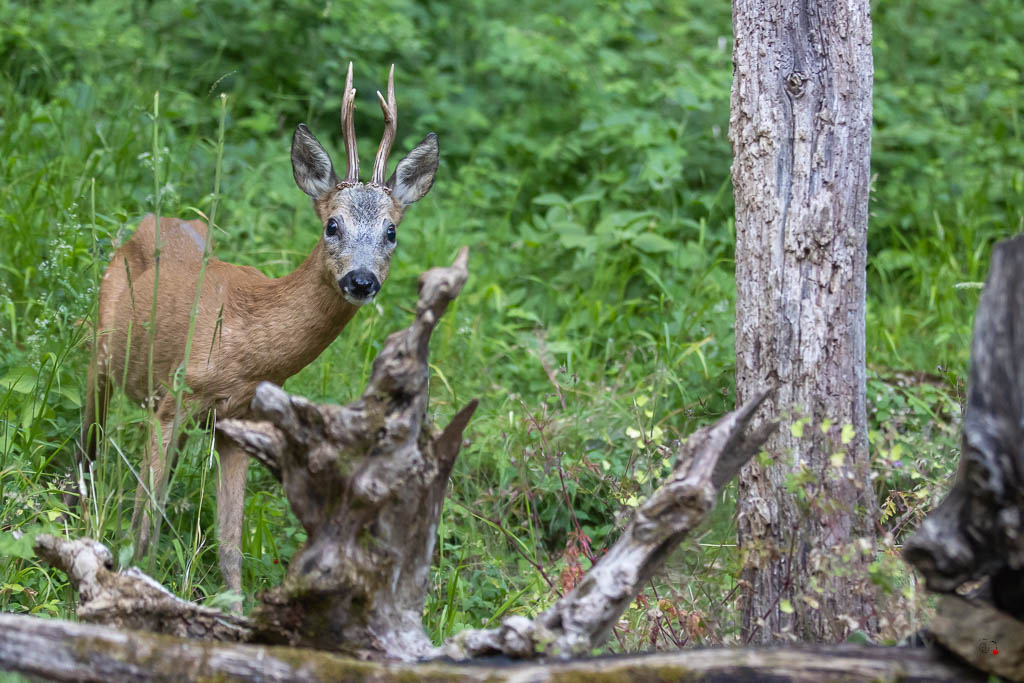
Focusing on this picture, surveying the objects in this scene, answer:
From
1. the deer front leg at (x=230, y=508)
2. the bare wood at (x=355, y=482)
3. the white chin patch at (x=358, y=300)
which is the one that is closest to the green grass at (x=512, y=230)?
the deer front leg at (x=230, y=508)

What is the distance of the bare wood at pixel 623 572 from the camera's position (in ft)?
8.36

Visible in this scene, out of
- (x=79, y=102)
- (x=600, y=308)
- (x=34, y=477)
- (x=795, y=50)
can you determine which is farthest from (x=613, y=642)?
(x=79, y=102)

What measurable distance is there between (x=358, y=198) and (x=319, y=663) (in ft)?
7.42

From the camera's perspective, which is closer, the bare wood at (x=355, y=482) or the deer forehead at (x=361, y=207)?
the bare wood at (x=355, y=482)

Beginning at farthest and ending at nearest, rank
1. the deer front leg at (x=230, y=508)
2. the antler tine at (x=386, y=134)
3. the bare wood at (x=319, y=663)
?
1. the antler tine at (x=386, y=134)
2. the deer front leg at (x=230, y=508)
3. the bare wood at (x=319, y=663)

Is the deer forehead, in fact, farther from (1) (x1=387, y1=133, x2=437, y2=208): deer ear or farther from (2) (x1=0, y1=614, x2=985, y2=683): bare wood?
(2) (x1=0, y1=614, x2=985, y2=683): bare wood

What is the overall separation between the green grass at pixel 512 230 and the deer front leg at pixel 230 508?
0.10 meters

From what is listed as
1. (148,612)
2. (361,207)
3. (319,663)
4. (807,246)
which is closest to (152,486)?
(148,612)

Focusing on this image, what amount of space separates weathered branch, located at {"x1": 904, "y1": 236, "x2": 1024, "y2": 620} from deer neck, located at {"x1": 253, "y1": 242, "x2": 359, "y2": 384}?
2.37 metres

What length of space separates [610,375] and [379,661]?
10.6 feet

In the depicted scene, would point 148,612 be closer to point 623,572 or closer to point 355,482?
point 355,482

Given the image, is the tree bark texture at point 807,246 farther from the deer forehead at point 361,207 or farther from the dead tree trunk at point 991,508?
the deer forehead at point 361,207

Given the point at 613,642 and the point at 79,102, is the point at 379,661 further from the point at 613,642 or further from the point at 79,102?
the point at 79,102

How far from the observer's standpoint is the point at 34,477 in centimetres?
389
